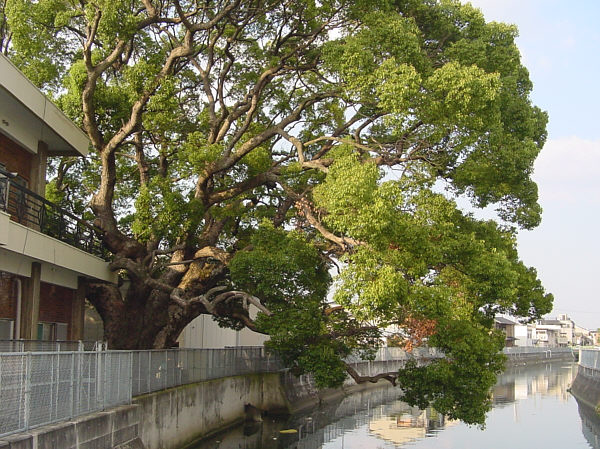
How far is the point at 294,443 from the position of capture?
27.4 meters

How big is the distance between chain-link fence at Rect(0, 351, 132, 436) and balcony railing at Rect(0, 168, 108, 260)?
204 inches

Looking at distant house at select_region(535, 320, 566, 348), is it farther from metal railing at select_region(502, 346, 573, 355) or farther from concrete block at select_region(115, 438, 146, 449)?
concrete block at select_region(115, 438, 146, 449)

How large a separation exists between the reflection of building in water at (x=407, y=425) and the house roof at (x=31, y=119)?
55.3 ft

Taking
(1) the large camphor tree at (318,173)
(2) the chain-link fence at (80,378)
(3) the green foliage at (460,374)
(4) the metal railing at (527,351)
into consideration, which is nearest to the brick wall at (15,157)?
(1) the large camphor tree at (318,173)

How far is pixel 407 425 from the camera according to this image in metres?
34.8

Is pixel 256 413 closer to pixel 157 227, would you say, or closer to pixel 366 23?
pixel 157 227

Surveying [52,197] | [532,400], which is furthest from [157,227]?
[532,400]

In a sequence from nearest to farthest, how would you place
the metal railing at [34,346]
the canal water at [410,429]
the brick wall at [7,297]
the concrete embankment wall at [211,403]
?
the metal railing at [34,346]
the brick wall at [7,297]
the concrete embankment wall at [211,403]
the canal water at [410,429]

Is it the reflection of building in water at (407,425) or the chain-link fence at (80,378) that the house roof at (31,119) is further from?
the reflection of building in water at (407,425)

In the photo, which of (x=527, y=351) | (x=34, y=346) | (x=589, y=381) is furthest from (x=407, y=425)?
(x=527, y=351)

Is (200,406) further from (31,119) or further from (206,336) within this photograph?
(206,336)

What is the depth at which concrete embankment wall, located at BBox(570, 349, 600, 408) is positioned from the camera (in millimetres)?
43719

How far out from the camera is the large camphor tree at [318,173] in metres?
21.3

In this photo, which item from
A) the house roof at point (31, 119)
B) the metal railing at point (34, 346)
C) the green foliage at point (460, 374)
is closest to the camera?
the metal railing at point (34, 346)
